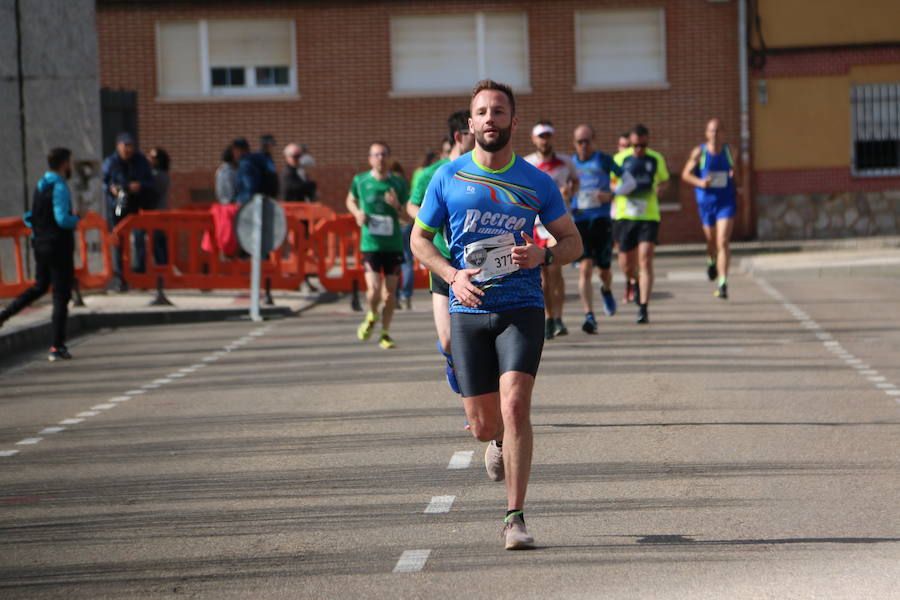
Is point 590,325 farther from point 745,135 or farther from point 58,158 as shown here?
point 745,135

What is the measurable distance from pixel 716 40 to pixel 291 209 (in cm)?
1239

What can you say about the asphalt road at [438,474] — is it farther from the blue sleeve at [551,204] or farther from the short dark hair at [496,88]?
the short dark hair at [496,88]

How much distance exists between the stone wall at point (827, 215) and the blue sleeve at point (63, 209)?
19166 mm

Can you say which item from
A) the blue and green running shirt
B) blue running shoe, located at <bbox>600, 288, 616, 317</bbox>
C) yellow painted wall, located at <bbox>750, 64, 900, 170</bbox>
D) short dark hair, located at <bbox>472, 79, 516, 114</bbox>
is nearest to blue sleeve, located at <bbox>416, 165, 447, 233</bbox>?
the blue and green running shirt

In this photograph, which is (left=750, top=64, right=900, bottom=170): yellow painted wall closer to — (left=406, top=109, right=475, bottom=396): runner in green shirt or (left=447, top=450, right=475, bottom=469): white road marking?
(left=406, top=109, right=475, bottom=396): runner in green shirt

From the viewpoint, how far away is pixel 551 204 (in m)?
6.73

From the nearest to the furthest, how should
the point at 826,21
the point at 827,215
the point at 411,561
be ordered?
the point at 411,561 → the point at 826,21 → the point at 827,215

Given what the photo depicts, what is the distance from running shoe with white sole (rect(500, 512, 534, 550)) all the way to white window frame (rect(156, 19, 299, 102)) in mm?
25396

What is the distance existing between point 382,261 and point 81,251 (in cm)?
628

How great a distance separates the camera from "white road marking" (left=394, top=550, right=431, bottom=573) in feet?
20.1

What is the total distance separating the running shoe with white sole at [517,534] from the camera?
Answer: 6.33 m

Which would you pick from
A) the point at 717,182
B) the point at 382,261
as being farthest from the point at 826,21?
the point at 382,261

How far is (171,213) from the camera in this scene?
18922 millimetres

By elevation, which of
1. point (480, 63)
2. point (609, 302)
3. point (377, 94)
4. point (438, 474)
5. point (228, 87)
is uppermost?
point (480, 63)
